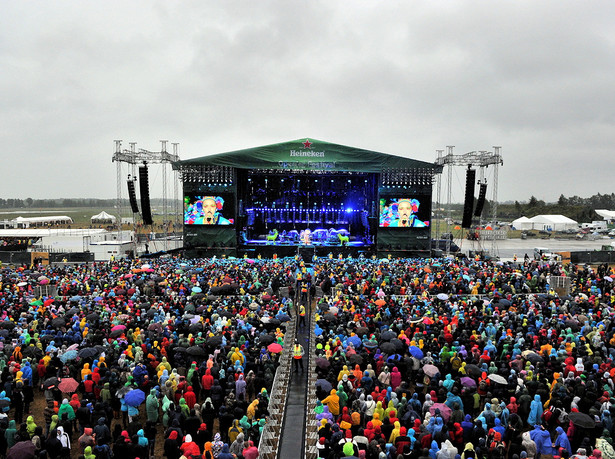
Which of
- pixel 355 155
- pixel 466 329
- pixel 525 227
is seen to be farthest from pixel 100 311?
pixel 525 227

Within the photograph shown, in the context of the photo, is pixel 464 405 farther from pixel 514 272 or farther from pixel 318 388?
pixel 514 272

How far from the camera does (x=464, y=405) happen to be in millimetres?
8633

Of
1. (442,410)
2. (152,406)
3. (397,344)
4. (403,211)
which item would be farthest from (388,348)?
(403,211)

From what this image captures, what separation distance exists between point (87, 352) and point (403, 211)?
28251 mm

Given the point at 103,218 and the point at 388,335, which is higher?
the point at 103,218

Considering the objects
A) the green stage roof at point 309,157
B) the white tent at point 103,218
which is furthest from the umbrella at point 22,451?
the white tent at point 103,218

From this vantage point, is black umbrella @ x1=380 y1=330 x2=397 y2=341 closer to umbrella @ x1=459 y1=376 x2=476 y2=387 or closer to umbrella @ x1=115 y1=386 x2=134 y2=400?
umbrella @ x1=459 y1=376 x2=476 y2=387

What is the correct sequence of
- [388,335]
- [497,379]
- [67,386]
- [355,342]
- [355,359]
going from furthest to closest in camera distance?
[388,335], [355,342], [355,359], [497,379], [67,386]

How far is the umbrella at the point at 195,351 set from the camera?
10.2 meters

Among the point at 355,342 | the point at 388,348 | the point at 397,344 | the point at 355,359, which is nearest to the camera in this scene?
the point at 355,359

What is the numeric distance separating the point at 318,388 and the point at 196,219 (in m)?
27.8

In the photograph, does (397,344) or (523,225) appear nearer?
(397,344)

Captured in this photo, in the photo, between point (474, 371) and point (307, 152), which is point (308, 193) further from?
point (474, 371)

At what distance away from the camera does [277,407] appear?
9.81 meters
